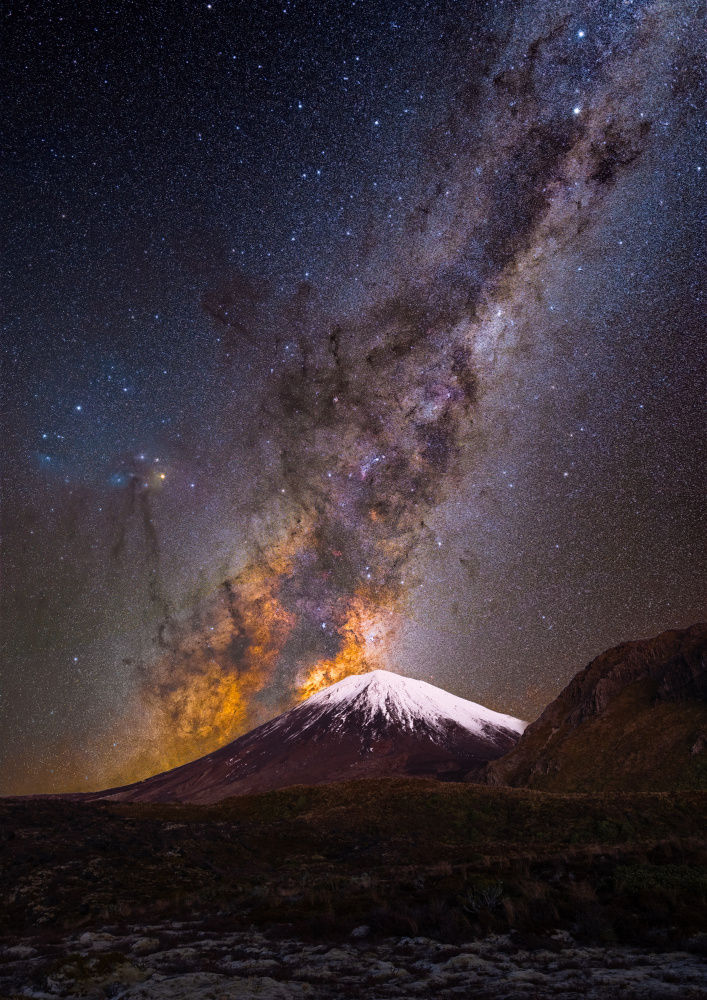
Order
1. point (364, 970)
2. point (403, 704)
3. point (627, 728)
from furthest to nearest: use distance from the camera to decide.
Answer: point (403, 704) < point (627, 728) < point (364, 970)

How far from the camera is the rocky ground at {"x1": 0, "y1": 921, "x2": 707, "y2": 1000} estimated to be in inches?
231

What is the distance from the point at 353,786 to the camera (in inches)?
1991

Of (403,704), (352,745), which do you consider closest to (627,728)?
(352,745)

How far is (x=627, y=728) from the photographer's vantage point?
59812mm

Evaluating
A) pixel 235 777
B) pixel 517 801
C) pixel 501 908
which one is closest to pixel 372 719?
pixel 235 777

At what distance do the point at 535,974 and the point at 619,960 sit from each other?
112cm

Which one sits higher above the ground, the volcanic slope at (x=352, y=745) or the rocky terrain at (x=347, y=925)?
the rocky terrain at (x=347, y=925)

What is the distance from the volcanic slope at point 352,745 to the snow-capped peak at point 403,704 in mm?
316

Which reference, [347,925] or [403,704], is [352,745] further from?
[347,925]

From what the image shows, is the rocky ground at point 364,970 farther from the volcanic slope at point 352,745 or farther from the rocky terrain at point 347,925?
the volcanic slope at point 352,745

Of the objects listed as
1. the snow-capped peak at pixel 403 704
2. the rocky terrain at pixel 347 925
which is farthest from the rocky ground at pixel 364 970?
the snow-capped peak at pixel 403 704

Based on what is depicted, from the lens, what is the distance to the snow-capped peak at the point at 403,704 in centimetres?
14875

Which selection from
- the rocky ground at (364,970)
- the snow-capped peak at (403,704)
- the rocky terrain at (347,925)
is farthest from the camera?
the snow-capped peak at (403,704)

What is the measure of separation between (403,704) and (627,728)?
103m
